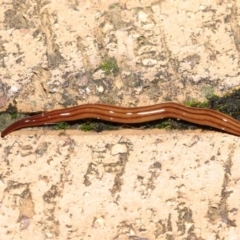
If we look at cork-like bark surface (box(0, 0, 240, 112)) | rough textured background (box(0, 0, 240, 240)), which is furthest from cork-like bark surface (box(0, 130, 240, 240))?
cork-like bark surface (box(0, 0, 240, 112))

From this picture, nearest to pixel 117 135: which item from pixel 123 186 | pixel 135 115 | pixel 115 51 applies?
pixel 135 115

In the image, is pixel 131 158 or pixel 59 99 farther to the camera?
pixel 59 99

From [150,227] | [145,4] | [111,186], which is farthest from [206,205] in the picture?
[145,4]

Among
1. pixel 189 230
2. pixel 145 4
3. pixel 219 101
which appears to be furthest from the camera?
pixel 145 4

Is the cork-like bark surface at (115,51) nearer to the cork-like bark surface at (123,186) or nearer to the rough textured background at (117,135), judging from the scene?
the rough textured background at (117,135)

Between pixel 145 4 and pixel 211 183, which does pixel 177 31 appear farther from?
pixel 211 183

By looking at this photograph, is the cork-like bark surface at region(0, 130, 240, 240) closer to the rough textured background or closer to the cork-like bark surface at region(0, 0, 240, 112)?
the rough textured background

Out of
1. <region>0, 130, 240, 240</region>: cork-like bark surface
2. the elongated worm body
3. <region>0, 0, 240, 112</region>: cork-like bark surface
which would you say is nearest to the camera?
<region>0, 130, 240, 240</region>: cork-like bark surface
